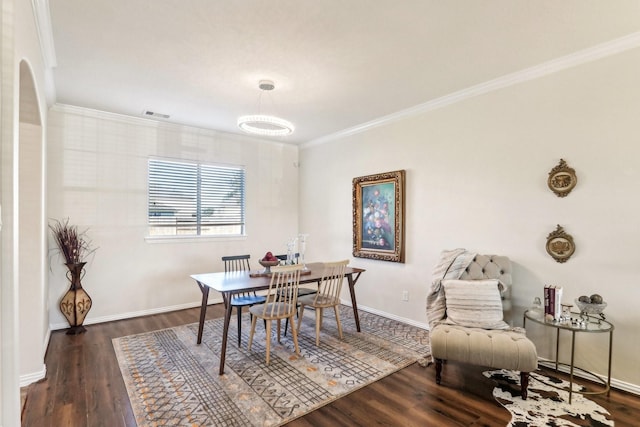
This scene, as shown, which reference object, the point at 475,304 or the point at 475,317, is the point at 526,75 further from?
the point at 475,317

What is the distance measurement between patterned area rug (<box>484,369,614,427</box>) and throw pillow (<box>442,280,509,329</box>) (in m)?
0.47

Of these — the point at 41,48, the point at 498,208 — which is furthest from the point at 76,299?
the point at 498,208

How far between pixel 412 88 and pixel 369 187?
155 cm

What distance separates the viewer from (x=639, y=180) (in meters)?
2.51

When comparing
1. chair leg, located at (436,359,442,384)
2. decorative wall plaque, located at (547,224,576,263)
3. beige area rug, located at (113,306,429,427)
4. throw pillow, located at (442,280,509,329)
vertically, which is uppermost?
decorative wall plaque, located at (547,224,576,263)

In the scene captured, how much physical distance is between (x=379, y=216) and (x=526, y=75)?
2.25 metres

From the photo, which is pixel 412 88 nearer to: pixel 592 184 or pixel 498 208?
pixel 498 208

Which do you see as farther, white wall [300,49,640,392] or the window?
the window

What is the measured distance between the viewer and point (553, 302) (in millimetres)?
2545

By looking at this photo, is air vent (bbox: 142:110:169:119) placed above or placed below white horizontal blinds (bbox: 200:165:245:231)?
above

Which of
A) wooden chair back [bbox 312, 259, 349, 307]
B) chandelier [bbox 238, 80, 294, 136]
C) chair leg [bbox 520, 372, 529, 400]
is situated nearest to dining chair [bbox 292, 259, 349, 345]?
wooden chair back [bbox 312, 259, 349, 307]

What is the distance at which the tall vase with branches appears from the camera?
3.81m

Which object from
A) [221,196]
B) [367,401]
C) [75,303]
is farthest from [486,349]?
[75,303]

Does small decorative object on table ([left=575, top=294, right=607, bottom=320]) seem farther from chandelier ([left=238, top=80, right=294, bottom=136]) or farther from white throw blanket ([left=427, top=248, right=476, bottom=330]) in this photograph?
chandelier ([left=238, top=80, right=294, bottom=136])
